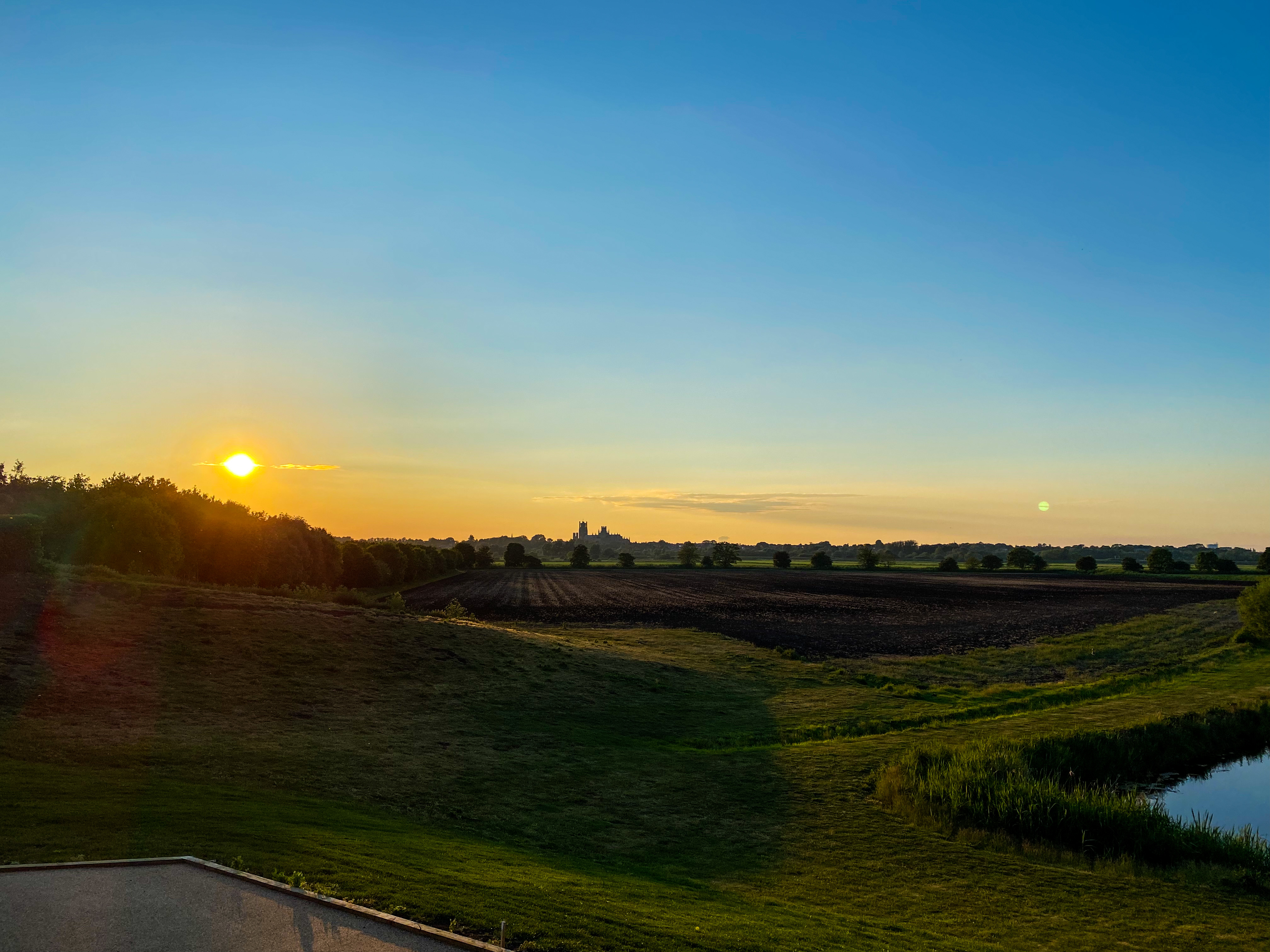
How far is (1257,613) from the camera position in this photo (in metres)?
54.3

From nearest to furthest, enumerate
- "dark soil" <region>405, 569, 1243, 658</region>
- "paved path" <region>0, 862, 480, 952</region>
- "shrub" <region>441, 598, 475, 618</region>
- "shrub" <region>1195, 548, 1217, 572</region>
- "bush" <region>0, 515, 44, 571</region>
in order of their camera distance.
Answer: "paved path" <region>0, 862, 480, 952</region>, "bush" <region>0, 515, 44, 571</region>, "shrub" <region>441, 598, 475, 618</region>, "dark soil" <region>405, 569, 1243, 658</region>, "shrub" <region>1195, 548, 1217, 572</region>

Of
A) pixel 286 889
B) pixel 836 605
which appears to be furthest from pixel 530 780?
pixel 836 605

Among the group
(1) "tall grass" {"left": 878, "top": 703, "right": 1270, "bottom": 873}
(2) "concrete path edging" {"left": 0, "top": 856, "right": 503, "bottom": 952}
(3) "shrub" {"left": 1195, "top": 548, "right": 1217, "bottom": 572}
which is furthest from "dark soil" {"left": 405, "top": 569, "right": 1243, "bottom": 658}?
(2) "concrete path edging" {"left": 0, "top": 856, "right": 503, "bottom": 952}

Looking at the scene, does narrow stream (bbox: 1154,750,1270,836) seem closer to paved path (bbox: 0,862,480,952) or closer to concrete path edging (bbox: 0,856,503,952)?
concrete path edging (bbox: 0,856,503,952)

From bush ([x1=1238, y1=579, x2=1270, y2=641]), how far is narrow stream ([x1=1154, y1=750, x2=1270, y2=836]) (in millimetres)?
30199

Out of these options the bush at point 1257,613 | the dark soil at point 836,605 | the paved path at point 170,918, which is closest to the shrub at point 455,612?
the dark soil at point 836,605

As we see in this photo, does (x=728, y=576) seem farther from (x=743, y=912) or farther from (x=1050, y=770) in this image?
(x=743, y=912)

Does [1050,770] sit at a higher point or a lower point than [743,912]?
lower

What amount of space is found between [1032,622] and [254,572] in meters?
66.3

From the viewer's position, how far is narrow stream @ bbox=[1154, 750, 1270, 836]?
23.2 m

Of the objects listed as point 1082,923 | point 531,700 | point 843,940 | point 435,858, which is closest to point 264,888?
point 435,858

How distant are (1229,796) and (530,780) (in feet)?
75.7

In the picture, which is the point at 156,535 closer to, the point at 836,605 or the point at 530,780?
the point at 530,780

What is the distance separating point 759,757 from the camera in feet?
81.2
